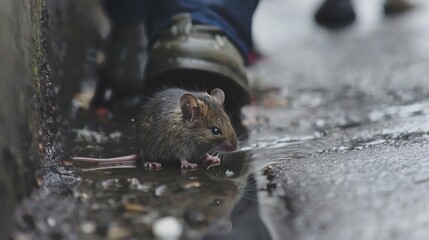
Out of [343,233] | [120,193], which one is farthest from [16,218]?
[343,233]

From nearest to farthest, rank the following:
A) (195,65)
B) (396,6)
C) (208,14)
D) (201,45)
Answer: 1. (195,65)
2. (201,45)
3. (208,14)
4. (396,6)

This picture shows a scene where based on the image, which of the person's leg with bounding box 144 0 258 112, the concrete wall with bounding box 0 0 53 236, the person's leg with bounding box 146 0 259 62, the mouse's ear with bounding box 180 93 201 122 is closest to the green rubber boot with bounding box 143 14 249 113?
the person's leg with bounding box 144 0 258 112

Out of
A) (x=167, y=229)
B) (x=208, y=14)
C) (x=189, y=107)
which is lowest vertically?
(x=167, y=229)

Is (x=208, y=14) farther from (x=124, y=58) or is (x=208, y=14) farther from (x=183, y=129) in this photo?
(x=183, y=129)

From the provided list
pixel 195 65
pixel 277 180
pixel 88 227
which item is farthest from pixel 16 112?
pixel 195 65

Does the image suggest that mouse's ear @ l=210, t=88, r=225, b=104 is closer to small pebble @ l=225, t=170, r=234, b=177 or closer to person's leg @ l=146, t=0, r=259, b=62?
small pebble @ l=225, t=170, r=234, b=177

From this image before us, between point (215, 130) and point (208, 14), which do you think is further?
point (208, 14)

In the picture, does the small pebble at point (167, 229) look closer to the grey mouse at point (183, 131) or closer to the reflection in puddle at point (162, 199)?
the reflection in puddle at point (162, 199)
